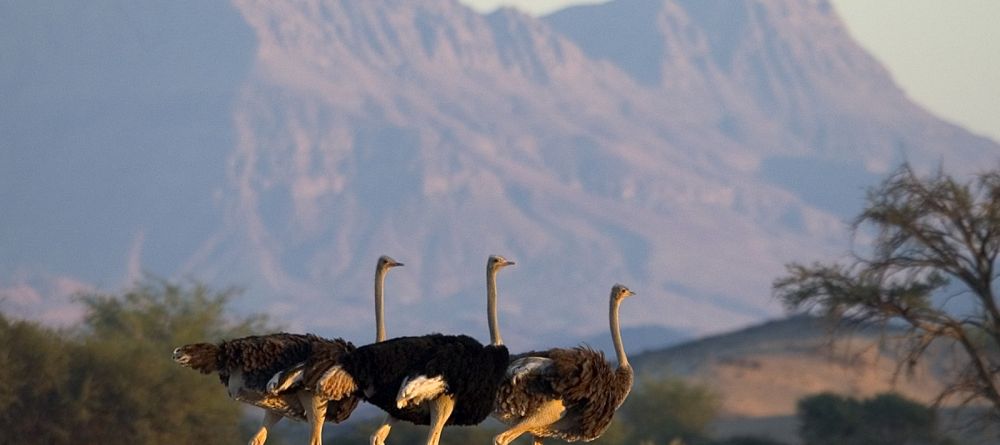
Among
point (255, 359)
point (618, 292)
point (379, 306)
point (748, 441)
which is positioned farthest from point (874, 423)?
point (255, 359)

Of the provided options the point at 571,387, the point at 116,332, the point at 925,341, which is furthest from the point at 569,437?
the point at 116,332

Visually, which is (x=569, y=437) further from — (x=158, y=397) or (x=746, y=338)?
(x=746, y=338)

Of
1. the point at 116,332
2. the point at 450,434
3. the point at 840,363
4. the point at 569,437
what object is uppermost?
the point at 840,363

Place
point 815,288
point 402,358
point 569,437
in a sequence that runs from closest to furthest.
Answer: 1. point 402,358
2. point 569,437
3. point 815,288

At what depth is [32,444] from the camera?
29969mm

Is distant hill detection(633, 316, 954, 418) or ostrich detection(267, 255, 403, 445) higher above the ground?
distant hill detection(633, 316, 954, 418)

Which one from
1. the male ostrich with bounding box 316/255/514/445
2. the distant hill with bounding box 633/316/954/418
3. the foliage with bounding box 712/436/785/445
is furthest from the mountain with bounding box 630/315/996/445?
the male ostrich with bounding box 316/255/514/445

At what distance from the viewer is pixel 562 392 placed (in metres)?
18.2

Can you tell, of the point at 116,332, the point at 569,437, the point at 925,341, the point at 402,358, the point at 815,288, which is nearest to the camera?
the point at 402,358

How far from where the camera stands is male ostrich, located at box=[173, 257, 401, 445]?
58.3 ft

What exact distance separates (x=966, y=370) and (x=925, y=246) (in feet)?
5.81

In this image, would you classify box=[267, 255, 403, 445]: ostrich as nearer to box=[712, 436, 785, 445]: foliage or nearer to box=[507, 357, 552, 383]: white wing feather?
box=[507, 357, 552, 383]: white wing feather

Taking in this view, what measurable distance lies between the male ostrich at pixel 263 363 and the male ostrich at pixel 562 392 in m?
1.28

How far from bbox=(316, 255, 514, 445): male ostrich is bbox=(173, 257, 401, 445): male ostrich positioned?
0.25 m
